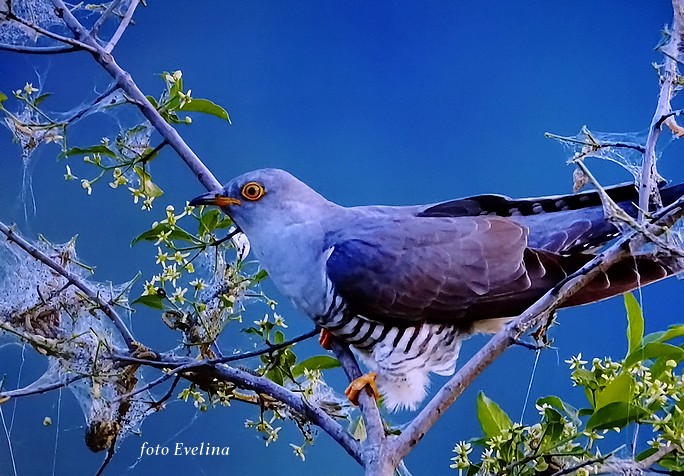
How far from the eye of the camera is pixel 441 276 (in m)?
1.07

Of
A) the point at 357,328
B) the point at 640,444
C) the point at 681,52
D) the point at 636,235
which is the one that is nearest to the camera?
the point at 636,235

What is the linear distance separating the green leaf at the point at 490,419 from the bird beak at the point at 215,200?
0.48m

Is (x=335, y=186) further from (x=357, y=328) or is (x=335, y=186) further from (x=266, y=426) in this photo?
(x=266, y=426)

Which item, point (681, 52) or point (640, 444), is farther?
point (640, 444)

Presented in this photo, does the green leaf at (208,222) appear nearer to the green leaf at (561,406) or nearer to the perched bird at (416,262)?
the perched bird at (416,262)

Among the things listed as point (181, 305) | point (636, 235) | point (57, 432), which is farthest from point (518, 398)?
point (57, 432)

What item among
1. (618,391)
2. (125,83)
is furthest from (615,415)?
(125,83)

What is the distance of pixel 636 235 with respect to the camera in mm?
868

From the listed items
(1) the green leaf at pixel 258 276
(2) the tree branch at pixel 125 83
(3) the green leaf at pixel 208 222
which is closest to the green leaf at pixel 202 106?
(2) the tree branch at pixel 125 83

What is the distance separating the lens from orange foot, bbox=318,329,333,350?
1185 mm

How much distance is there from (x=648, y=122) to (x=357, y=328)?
622 millimetres

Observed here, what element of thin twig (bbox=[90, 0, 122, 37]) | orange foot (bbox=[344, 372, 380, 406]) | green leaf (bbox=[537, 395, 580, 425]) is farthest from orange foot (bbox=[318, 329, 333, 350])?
thin twig (bbox=[90, 0, 122, 37])

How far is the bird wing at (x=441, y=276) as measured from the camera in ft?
3.48

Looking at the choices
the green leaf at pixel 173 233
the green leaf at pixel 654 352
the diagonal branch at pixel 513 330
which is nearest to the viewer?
the diagonal branch at pixel 513 330
